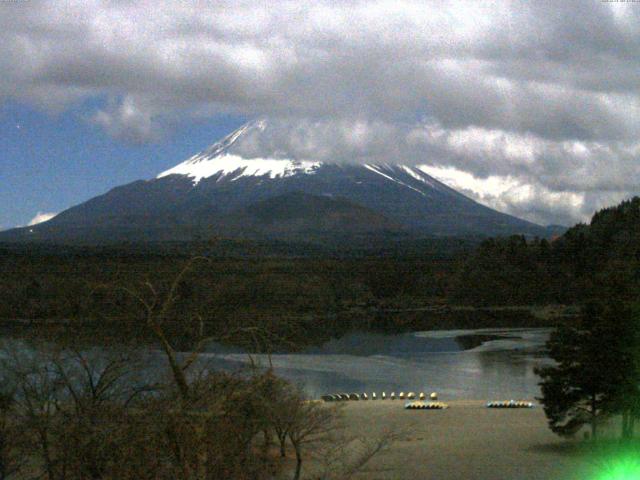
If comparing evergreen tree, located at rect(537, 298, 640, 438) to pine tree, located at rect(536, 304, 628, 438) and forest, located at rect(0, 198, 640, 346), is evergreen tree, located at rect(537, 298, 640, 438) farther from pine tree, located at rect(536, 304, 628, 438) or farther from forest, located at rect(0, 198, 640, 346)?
forest, located at rect(0, 198, 640, 346)

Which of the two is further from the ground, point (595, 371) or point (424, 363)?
point (595, 371)

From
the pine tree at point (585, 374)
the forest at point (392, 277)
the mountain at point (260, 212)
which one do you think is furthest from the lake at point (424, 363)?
the mountain at point (260, 212)

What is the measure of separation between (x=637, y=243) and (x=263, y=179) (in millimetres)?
135522

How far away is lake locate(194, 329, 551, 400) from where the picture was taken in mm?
29328

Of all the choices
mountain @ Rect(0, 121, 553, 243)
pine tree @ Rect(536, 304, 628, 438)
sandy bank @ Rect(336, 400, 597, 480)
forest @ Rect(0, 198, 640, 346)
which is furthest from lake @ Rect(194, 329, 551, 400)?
mountain @ Rect(0, 121, 553, 243)

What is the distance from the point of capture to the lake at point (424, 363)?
2933 centimetres

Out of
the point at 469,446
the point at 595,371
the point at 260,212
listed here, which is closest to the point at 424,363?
the point at 469,446

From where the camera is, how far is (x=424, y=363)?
37125 mm

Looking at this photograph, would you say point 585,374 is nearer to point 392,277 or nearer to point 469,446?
point 469,446

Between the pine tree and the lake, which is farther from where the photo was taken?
the lake

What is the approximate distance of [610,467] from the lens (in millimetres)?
14062

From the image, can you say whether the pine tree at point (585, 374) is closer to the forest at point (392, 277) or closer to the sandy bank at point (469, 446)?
the sandy bank at point (469, 446)

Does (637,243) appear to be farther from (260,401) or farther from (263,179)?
(263,179)

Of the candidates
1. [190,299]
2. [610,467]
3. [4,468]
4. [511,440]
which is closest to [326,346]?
[190,299]
